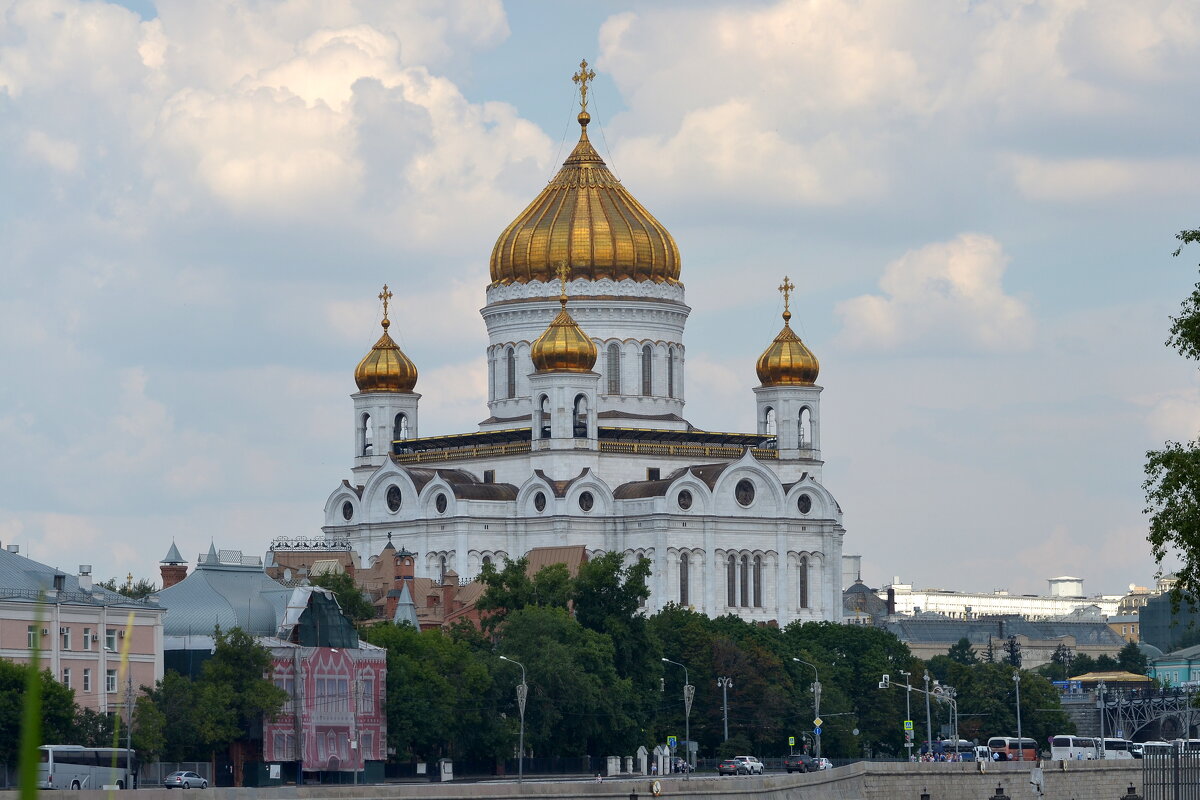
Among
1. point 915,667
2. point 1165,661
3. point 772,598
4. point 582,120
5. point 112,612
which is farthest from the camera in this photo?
point 1165,661

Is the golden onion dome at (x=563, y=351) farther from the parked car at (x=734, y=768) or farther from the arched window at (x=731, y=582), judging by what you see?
the parked car at (x=734, y=768)

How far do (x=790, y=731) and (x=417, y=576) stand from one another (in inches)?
994

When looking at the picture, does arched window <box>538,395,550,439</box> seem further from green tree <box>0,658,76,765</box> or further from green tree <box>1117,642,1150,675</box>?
green tree <box>1117,642,1150,675</box>

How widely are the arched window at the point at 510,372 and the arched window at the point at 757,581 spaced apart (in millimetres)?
13642

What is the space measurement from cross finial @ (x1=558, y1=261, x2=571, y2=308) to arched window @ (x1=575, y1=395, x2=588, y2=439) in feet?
14.8

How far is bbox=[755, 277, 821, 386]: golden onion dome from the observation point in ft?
346

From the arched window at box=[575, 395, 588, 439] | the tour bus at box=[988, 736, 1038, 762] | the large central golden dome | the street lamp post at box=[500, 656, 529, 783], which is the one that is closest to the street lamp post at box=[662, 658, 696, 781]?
the street lamp post at box=[500, 656, 529, 783]

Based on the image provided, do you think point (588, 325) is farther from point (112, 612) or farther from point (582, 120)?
point (112, 612)

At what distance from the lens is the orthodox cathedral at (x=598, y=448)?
98.7 m

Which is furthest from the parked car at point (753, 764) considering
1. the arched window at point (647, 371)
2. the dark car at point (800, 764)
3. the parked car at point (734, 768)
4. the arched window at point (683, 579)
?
the arched window at point (647, 371)

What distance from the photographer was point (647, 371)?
342ft

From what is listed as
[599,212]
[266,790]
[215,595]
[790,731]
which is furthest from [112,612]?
[599,212]

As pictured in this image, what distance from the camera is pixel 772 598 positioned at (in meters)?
101

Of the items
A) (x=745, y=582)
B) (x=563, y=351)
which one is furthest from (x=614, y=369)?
(x=745, y=582)
